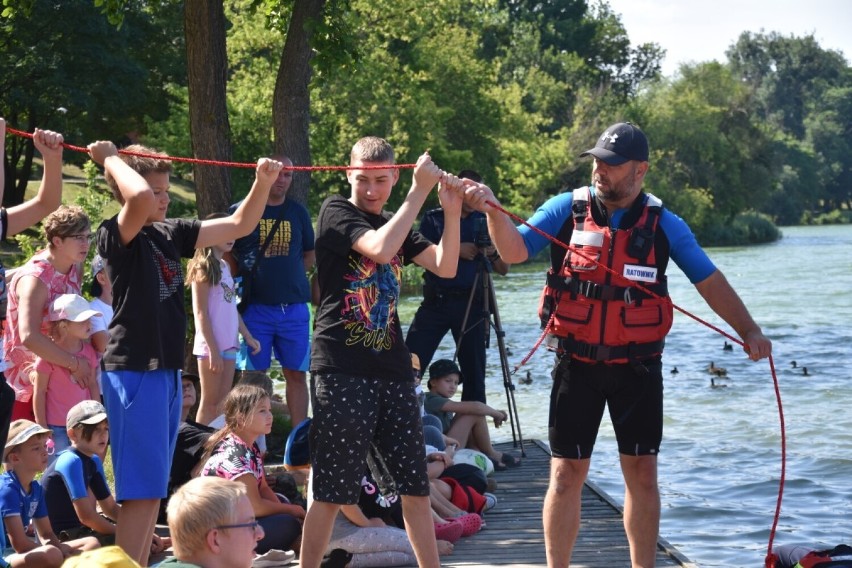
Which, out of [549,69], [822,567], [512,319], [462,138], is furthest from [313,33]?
[549,69]

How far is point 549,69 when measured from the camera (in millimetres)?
69875

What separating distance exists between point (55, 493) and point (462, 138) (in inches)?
1597

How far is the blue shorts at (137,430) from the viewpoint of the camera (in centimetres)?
453

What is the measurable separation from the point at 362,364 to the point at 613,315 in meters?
1.03

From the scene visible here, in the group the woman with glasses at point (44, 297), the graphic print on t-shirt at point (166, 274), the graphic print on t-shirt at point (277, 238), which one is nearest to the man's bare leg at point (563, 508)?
the graphic print on t-shirt at point (166, 274)

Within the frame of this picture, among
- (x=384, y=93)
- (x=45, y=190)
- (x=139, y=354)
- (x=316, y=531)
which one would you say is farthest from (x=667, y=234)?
(x=384, y=93)

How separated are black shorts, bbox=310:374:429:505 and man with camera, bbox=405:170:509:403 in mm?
3664

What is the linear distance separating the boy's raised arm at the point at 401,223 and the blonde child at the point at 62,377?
228cm

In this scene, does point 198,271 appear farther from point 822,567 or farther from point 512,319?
point 512,319

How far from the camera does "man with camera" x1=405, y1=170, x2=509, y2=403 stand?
861 cm

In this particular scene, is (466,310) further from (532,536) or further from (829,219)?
(829,219)

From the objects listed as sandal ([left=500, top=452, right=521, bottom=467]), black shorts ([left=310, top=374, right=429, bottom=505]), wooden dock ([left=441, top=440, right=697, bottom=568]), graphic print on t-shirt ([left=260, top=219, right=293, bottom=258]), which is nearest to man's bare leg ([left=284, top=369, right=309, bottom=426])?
graphic print on t-shirt ([left=260, top=219, right=293, bottom=258])

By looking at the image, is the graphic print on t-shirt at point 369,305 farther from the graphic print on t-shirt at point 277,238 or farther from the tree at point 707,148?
the tree at point 707,148

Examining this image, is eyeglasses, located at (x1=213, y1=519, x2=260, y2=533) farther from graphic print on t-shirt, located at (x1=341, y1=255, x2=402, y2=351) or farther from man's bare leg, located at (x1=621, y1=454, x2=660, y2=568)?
man's bare leg, located at (x1=621, y1=454, x2=660, y2=568)
